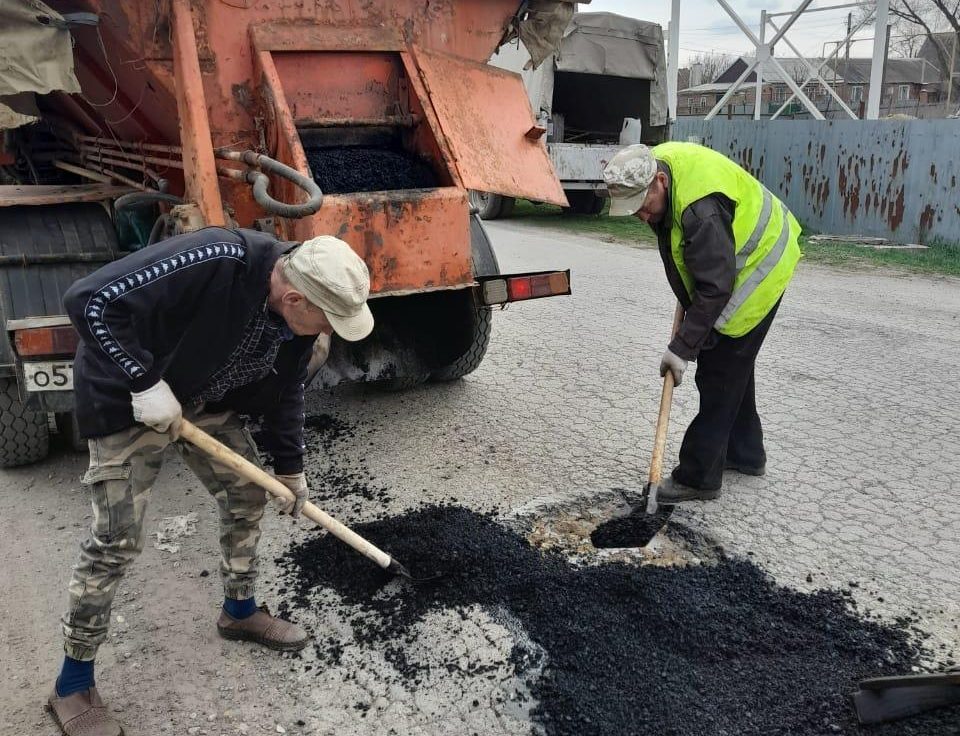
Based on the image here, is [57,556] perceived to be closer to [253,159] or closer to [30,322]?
[30,322]

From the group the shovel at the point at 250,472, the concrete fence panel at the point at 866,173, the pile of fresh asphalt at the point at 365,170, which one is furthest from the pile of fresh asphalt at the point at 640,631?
the concrete fence panel at the point at 866,173

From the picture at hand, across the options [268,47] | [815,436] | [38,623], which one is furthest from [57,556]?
[815,436]

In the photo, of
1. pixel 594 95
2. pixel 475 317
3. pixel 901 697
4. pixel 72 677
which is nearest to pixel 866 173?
pixel 594 95

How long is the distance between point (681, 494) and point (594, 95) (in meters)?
11.3

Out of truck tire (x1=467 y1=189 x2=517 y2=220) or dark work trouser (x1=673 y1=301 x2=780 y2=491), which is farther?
truck tire (x1=467 y1=189 x2=517 y2=220)

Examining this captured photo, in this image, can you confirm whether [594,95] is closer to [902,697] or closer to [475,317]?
[475,317]

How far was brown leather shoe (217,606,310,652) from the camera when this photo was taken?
2.73 metres

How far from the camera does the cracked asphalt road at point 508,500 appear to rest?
8.32ft

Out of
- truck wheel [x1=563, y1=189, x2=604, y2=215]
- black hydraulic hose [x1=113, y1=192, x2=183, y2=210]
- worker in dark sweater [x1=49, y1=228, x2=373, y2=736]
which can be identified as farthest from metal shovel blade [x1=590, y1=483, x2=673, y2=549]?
truck wheel [x1=563, y1=189, x2=604, y2=215]

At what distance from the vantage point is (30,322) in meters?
3.25

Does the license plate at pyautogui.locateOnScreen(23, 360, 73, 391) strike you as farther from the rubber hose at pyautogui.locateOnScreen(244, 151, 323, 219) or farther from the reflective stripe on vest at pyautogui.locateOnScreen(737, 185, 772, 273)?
the reflective stripe on vest at pyautogui.locateOnScreen(737, 185, 772, 273)

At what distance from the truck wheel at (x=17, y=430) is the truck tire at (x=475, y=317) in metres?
2.12

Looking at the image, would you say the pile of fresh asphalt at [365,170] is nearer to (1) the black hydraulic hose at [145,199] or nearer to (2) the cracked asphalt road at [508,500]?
(1) the black hydraulic hose at [145,199]

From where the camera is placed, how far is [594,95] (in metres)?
13.7
